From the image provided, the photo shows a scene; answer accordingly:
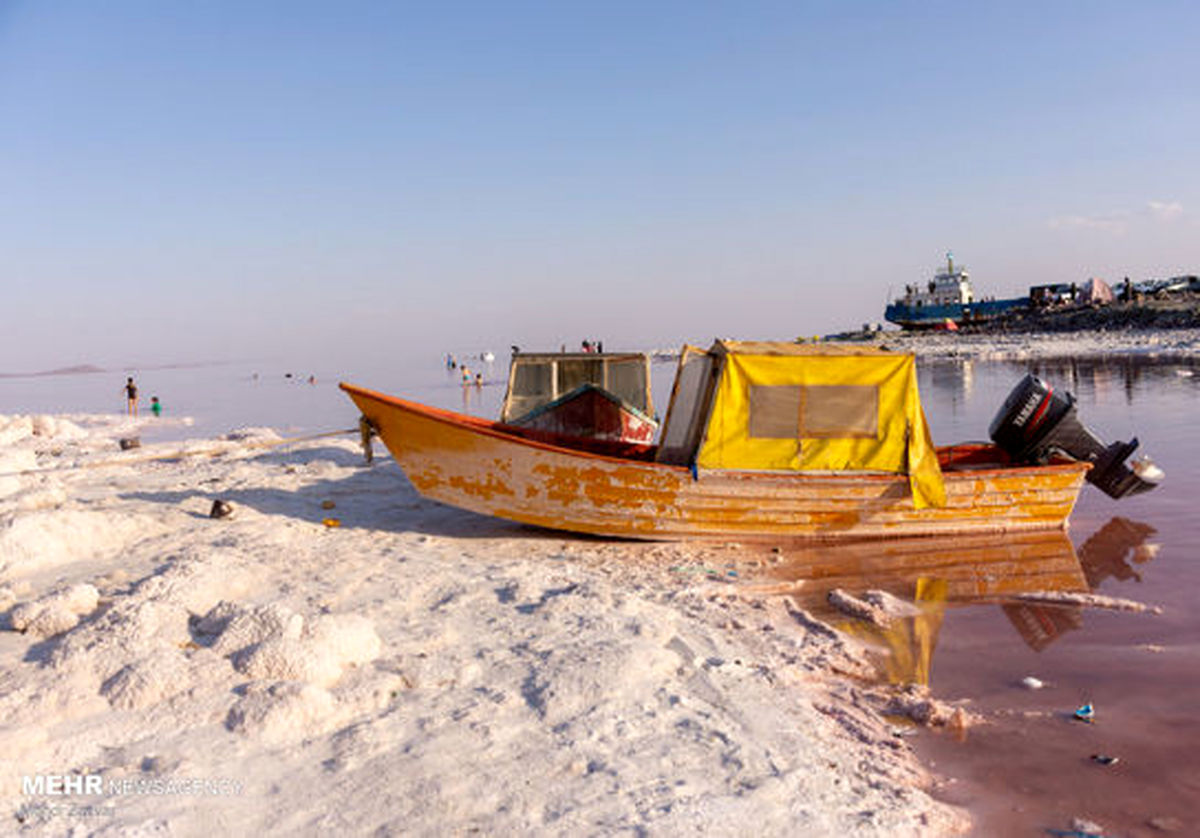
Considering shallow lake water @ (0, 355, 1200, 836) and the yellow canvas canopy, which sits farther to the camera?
the yellow canvas canopy

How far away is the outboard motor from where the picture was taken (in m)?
9.00

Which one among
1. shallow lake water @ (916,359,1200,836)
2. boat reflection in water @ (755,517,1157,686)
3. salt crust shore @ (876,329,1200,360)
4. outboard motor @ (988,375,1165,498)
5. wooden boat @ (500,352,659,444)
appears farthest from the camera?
salt crust shore @ (876,329,1200,360)

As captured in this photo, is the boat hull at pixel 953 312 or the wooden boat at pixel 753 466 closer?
the wooden boat at pixel 753 466

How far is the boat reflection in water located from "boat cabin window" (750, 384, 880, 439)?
51.1 inches

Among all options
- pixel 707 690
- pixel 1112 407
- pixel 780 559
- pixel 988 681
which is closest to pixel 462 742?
pixel 707 690

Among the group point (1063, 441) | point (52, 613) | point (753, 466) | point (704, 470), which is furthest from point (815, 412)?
point (52, 613)

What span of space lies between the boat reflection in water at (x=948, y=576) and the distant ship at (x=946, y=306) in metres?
60.6

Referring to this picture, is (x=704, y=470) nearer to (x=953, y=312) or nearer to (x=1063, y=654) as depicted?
(x=1063, y=654)

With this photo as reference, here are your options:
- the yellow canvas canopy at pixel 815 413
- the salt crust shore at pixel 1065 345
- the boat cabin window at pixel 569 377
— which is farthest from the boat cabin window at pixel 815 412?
the salt crust shore at pixel 1065 345

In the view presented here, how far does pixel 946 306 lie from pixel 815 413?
64.2m

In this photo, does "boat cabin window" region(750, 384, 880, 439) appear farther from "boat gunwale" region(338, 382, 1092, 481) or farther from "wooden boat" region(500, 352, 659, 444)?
"wooden boat" region(500, 352, 659, 444)

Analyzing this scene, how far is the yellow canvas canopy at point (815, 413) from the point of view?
807 cm

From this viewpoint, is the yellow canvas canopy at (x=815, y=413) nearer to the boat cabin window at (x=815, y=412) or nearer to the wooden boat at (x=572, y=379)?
the boat cabin window at (x=815, y=412)

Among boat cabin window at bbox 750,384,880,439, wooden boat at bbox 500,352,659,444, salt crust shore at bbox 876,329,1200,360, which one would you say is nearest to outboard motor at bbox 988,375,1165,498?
boat cabin window at bbox 750,384,880,439
